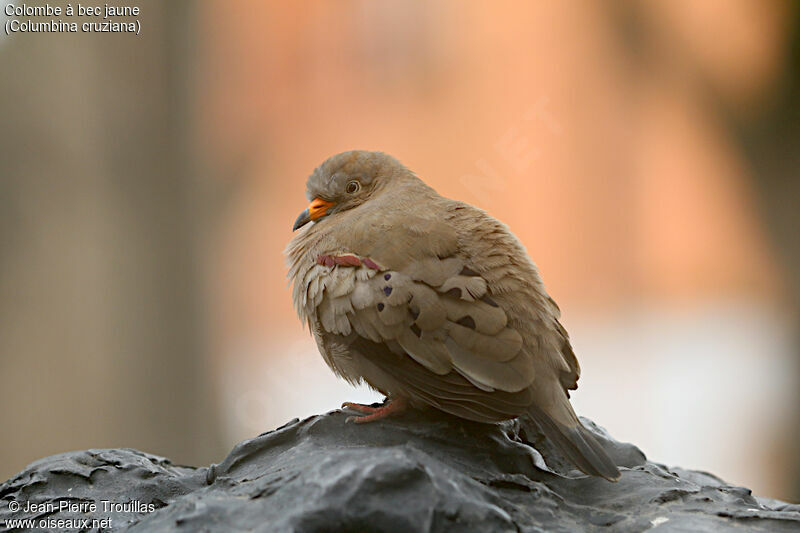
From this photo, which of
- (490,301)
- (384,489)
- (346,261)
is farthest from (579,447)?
(346,261)

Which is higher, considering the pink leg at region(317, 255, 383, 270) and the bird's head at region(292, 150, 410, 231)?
the bird's head at region(292, 150, 410, 231)

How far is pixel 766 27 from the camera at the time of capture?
17.6ft

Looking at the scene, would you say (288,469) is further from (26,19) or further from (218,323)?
(26,19)

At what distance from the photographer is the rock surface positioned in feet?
6.06

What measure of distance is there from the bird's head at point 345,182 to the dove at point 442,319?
317mm

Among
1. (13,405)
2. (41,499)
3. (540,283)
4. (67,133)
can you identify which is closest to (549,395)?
(540,283)

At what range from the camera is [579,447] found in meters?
2.23

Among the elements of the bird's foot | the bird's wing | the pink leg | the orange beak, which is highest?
the orange beak

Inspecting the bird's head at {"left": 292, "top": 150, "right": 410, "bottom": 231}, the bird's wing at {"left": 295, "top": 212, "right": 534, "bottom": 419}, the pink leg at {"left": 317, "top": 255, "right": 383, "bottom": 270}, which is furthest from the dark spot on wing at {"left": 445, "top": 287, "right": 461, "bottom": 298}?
the bird's head at {"left": 292, "top": 150, "right": 410, "bottom": 231}

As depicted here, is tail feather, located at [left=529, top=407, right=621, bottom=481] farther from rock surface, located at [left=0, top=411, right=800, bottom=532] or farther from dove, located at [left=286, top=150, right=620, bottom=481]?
rock surface, located at [left=0, top=411, right=800, bottom=532]

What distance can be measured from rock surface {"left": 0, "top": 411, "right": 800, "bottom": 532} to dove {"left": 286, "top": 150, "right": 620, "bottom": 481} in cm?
13

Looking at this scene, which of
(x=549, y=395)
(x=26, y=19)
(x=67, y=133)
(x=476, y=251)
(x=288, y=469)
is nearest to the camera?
(x=288, y=469)

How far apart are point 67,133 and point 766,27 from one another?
477cm

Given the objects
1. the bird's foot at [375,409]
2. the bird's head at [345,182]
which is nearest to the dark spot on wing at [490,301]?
the bird's foot at [375,409]
